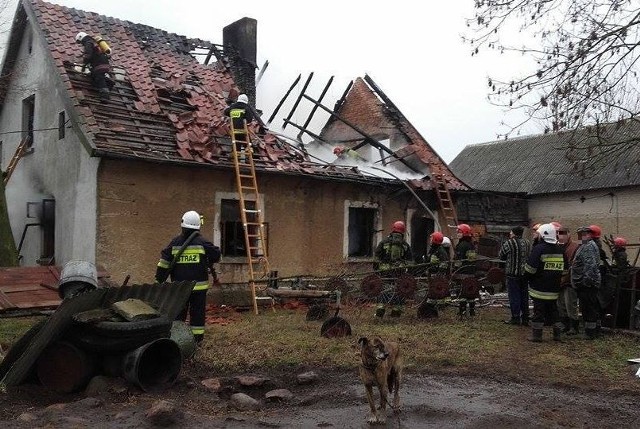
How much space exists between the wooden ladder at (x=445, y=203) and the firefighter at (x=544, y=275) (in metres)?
7.29

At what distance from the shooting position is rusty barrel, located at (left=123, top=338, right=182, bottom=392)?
19.6 ft

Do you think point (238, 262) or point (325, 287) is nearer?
point (325, 287)

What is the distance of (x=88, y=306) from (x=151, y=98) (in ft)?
28.4

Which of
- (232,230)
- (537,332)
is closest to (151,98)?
(232,230)

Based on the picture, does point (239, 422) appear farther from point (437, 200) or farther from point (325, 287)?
point (437, 200)

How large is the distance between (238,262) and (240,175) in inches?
74.8

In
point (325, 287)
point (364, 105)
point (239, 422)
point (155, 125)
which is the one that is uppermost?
point (364, 105)

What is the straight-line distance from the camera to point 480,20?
8227 mm

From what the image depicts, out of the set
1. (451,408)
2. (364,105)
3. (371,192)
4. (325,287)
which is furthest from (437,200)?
(451,408)

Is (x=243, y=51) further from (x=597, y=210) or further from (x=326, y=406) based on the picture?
(x=326, y=406)

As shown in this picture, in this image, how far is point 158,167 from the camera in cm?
1255

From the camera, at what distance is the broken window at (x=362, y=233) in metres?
15.9

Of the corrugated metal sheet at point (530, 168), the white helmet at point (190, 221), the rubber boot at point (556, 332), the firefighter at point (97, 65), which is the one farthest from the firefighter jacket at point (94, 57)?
the corrugated metal sheet at point (530, 168)

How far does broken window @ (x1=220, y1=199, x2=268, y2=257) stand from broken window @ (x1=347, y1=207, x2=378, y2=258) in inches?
111
